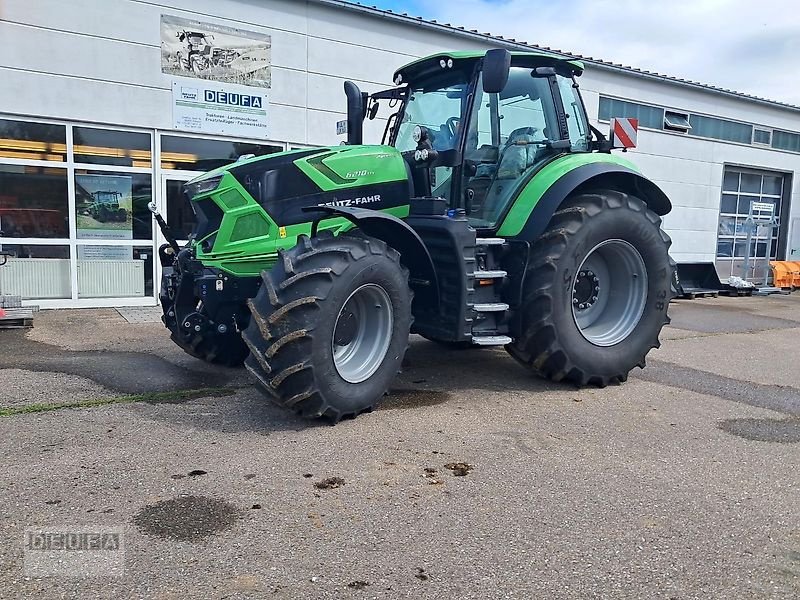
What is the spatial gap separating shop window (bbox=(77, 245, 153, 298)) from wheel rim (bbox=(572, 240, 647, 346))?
7.33 meters

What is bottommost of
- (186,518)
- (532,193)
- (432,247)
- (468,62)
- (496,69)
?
(186,518)

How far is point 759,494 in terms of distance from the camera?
3.65 m

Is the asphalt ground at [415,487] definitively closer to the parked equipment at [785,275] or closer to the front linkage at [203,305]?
the front linkage at [203,305]

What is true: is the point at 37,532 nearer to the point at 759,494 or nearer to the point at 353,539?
the point at 353,539

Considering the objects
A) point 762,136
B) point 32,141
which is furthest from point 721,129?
point 32,141

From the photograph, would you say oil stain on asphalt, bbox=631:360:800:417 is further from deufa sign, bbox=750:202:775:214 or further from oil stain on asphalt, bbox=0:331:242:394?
deufa sign, bbox=750:202:775:214

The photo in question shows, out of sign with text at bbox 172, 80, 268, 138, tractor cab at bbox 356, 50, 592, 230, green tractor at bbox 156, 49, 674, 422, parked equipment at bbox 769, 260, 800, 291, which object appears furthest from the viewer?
parked equipment at bbox 769, 260, 800, 291

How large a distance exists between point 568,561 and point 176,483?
2.05 metres

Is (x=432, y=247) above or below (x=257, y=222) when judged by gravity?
below

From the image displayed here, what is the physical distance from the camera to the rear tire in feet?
13.7

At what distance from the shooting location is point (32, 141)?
31.8ft

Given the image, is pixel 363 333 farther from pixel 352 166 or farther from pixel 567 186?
pixel 567 186

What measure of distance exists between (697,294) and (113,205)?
11468 millimetres

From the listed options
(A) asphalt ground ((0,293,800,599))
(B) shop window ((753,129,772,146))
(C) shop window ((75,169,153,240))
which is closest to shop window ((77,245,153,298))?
(C) shop window ((75,169,153,240))
